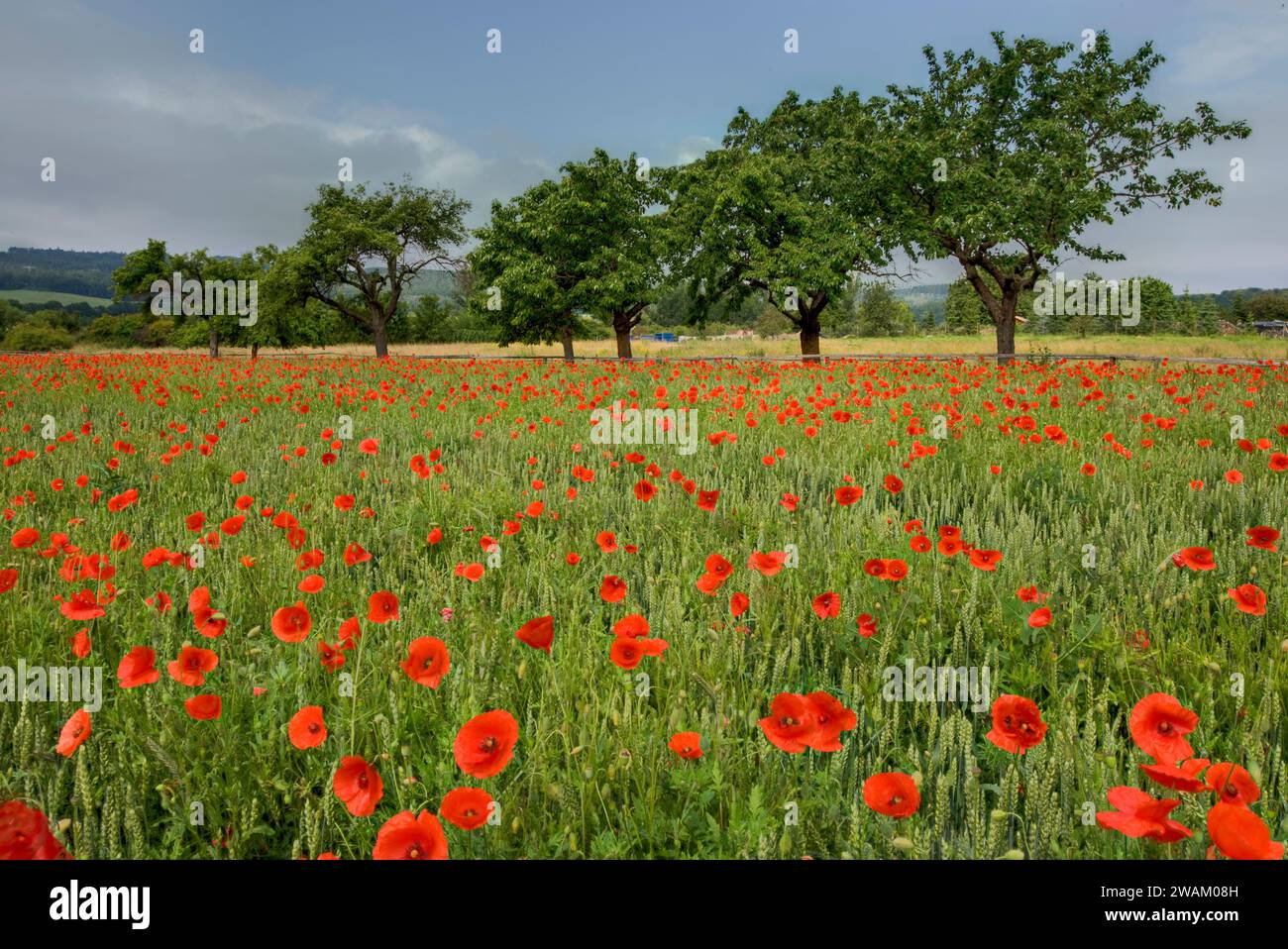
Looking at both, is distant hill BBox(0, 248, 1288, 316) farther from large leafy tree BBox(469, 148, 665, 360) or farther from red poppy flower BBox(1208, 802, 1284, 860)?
red poppy flower BBox(1208, 802, 1284, 860)

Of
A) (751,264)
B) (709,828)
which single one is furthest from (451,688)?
(751,264)

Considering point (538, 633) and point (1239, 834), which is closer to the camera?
point (1239, 834)

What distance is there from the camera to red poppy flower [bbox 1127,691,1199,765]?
1.15m

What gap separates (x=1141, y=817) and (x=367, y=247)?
136ft

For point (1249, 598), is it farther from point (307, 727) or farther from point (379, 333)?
point (379, 333)

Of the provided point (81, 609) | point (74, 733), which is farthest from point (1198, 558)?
point (81, 609)

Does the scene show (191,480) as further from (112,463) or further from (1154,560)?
(1154,560)

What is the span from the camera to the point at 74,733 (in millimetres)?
1376

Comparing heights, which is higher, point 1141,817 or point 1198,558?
point 1198,558

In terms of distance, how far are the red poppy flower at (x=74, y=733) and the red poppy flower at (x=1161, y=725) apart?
186 centimetres

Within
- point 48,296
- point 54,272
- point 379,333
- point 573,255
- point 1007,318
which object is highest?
point 54,272

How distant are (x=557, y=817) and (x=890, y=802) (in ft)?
2.69

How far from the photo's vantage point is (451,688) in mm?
1971
